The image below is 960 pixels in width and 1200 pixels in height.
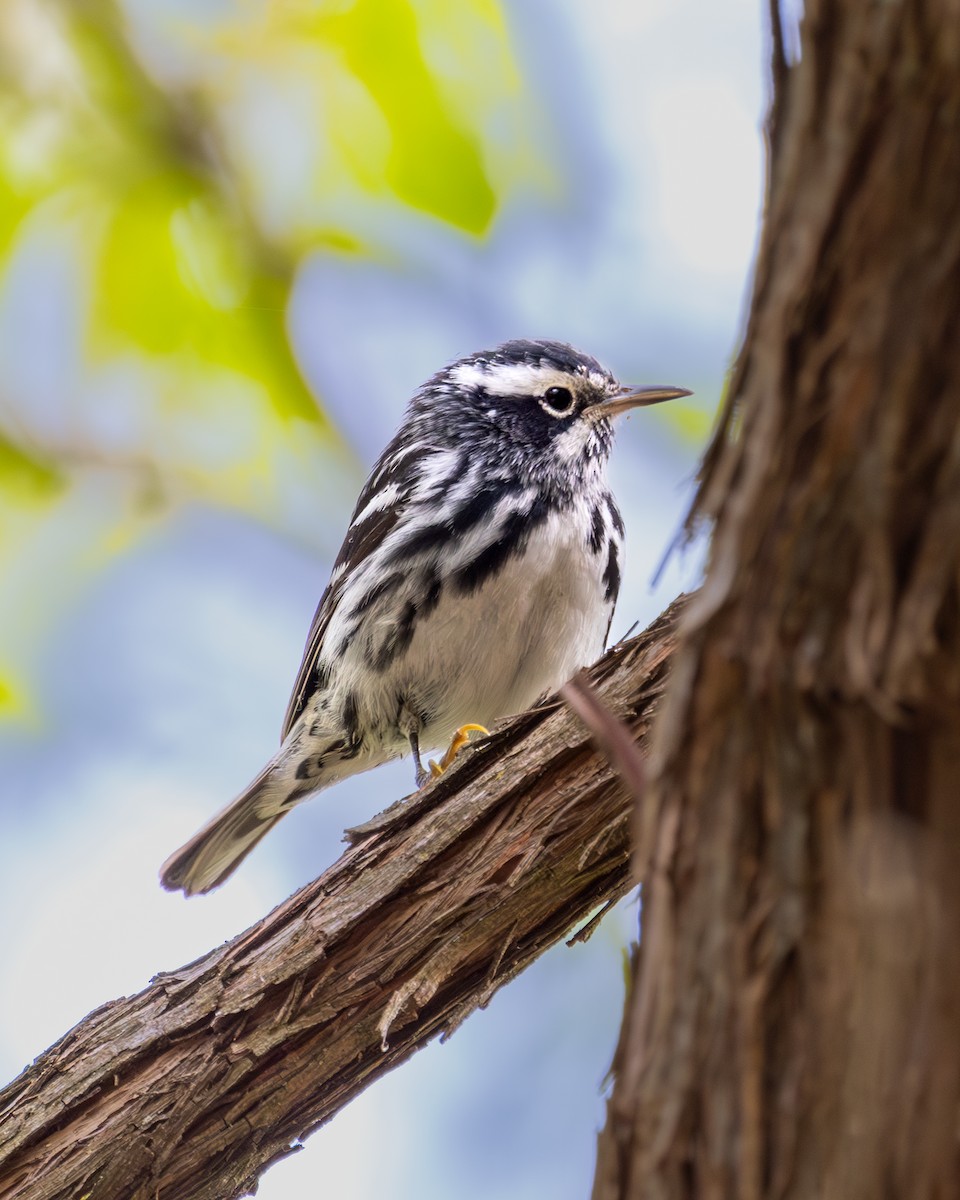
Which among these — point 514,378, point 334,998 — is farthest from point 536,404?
point 334,998

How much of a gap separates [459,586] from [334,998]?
1.67 meters

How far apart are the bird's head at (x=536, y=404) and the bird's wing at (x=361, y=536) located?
21 centimetres

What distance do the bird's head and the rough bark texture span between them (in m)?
3.39

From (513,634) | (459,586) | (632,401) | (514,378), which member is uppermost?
(514,378)

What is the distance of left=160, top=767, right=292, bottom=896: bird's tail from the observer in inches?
191

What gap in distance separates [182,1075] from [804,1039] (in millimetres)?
2214

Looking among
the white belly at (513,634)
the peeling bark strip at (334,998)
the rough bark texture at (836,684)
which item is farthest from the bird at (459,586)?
the rough bark texture at (836,684)

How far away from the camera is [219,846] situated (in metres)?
4.89

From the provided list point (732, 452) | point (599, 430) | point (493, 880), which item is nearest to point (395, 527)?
point (599, 430)

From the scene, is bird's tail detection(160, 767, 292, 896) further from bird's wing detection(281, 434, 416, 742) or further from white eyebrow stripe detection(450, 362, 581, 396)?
white eyebrow stripe detection(450, 362, 581, 396)

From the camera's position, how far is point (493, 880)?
306cm

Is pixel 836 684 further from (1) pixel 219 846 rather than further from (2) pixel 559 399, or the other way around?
(1) pixel 219 846

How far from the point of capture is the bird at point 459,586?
173 inches

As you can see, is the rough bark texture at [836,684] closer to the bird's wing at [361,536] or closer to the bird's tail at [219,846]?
the bird's wing at [361,536]
